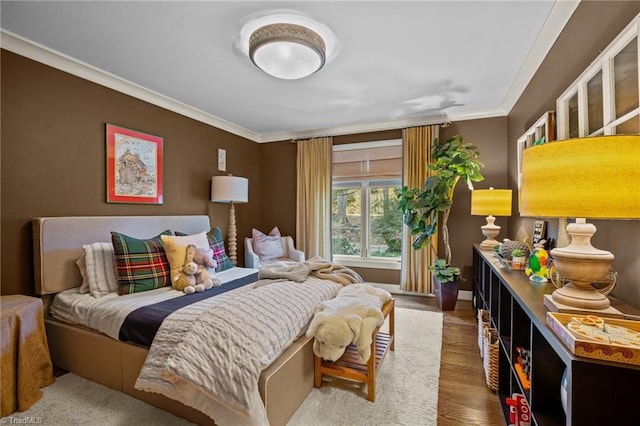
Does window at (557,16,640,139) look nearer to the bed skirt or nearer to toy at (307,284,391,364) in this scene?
toy at (307,284,391,364)

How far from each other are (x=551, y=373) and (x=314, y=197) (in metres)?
3.67

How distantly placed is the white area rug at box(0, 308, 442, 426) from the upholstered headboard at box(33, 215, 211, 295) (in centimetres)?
73

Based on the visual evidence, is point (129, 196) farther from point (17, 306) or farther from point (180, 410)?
point (180, 410)

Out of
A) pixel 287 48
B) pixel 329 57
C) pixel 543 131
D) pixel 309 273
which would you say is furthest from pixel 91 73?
pixel 543 131

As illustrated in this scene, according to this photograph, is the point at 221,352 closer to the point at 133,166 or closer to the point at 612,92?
the point at 612,92

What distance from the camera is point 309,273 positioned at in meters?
2.58

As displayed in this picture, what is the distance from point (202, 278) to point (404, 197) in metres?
2.54

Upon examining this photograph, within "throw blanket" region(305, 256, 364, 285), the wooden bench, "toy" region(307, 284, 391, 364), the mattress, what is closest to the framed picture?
the mattress

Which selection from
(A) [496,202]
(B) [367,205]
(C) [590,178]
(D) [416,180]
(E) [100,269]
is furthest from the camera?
(B) [367,205]

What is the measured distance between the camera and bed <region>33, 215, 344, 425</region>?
151 centimetres

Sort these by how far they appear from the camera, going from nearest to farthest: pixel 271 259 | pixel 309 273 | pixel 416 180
→ 1. pixel 309 273
2. pixel 416 180
3. pixel 271 259

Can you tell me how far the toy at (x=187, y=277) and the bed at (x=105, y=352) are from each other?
57cm

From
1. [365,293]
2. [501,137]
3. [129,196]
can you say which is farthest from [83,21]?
[501,137]

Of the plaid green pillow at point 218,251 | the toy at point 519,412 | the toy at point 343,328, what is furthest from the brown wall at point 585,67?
the plaid green pillow at point 218,251
